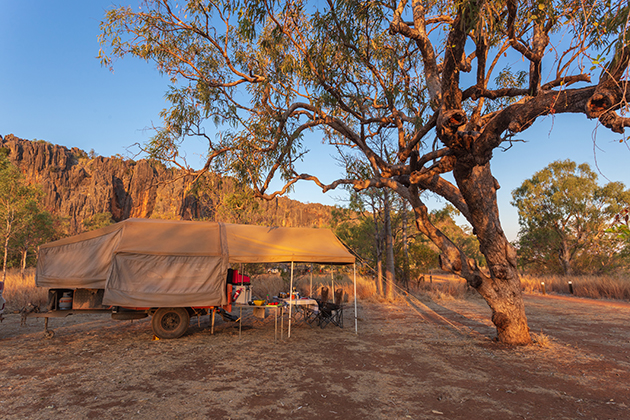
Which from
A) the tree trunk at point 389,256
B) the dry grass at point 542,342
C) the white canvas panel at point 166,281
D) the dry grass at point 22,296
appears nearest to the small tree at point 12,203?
the dry grass at point 22,296

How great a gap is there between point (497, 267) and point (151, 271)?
23.5ft

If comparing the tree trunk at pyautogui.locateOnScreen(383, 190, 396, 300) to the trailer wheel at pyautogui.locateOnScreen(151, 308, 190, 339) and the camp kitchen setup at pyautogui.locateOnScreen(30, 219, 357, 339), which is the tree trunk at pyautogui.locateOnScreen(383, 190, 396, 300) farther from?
the trailer wheel at pyautogui.locateOnScreen(151, 308, 190, 339)

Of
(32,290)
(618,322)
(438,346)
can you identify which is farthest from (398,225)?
(32,290)

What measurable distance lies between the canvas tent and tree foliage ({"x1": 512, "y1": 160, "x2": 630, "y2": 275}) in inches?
805

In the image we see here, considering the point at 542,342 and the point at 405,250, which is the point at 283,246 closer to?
the point at 542,342

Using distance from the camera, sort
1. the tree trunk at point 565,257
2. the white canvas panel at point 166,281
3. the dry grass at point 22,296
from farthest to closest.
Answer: the tree trunk at point 565,257, the dry grass at point 22,296, the white canvas panel at point 166,281

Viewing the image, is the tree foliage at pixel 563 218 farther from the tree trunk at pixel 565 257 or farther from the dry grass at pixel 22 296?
the dry grass at pixel 22 296

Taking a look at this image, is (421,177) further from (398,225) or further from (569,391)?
(398,225)

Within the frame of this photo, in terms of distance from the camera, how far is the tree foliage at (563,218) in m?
20.6

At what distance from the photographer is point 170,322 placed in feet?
25.1

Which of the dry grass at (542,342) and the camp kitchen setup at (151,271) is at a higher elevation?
the camp kitchen setup at (151,271)

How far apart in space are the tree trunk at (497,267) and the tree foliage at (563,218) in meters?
17.2

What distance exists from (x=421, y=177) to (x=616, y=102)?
119 inches

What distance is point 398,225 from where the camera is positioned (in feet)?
59.1
